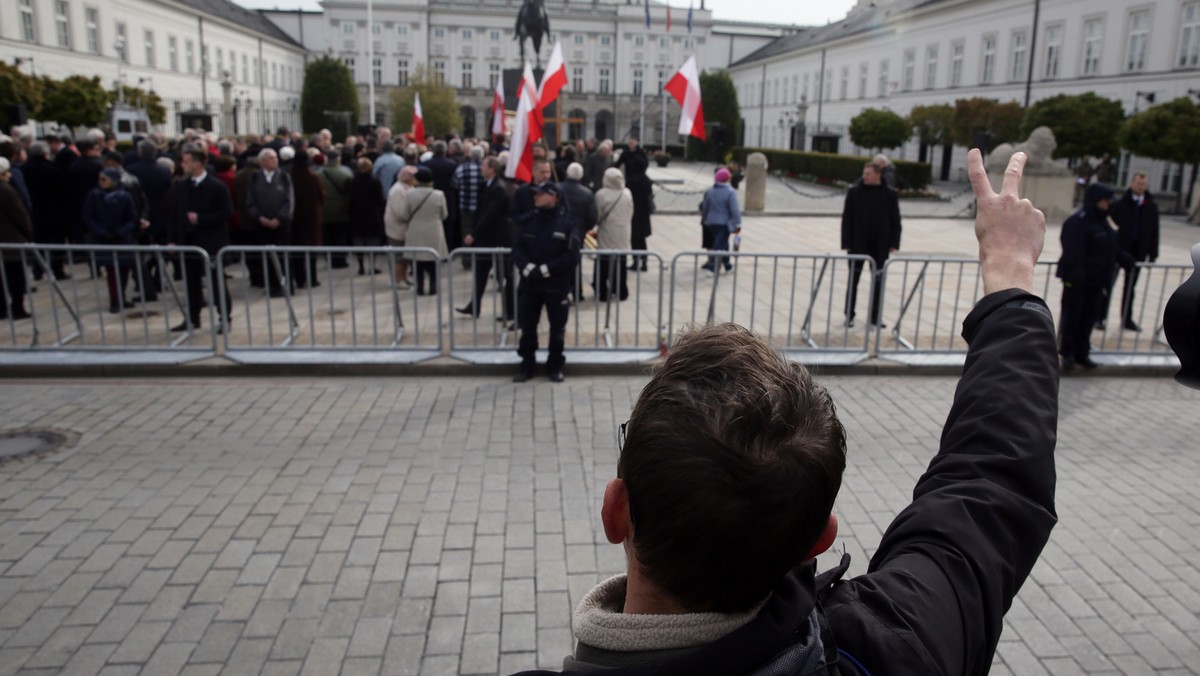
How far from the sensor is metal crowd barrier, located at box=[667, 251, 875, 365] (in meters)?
8.44

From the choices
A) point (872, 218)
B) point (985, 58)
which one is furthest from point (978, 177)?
point (985, 58)

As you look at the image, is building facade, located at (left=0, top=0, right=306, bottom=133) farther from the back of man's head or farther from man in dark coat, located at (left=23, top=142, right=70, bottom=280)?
the back of man's head

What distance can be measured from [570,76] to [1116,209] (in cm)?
9076

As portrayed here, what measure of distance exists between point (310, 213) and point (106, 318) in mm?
2858

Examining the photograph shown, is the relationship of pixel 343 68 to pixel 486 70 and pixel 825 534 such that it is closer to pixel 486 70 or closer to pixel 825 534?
pixel 486 70

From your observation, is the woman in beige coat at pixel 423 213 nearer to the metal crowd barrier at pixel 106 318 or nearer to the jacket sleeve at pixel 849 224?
the metal crowd barrier at pixel 106 318

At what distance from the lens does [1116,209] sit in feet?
33.2

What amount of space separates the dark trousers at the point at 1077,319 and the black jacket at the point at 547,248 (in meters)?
4.76

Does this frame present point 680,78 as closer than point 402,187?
No

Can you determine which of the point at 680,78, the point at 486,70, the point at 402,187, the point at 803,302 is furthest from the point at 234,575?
the point at 486,70

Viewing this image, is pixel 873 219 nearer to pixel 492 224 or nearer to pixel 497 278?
pixel 497 278

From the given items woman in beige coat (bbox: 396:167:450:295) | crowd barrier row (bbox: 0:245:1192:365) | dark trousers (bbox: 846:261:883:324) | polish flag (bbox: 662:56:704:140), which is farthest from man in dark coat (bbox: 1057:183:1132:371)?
polish flag (bbox: 662:56:704:140)

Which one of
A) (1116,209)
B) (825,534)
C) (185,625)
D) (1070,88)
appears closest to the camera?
(825,534)

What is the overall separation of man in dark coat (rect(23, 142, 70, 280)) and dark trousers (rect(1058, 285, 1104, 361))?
39.3ft
